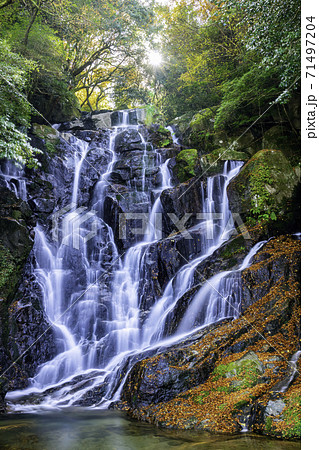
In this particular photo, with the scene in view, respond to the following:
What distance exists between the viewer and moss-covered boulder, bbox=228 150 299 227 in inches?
394

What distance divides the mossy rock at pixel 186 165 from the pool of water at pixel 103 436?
10.9 m

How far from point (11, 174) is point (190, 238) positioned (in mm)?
7978

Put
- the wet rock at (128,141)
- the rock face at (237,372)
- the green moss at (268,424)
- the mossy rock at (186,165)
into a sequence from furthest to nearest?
1. the wet rock at (128,141)
2. the mossy rock at (186,165)
3. the rock face at (237,372)
4. the green moss at (268,424)

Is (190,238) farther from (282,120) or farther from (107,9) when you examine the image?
(107,9)

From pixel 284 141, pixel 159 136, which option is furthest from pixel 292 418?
pixel 159 136

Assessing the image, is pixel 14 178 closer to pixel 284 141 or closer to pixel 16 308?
pixel 16 308

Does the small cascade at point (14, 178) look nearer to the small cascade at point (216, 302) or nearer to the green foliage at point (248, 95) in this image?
the small cascade at point (216, 302)

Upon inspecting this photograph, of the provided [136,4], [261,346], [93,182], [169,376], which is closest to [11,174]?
[93,182]

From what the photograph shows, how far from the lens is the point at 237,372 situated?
5.70 metres

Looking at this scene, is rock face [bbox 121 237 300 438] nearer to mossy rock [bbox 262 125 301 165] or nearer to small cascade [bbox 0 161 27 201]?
mossy rock [bbox 262 125 301 165]

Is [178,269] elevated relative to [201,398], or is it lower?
Answer: elevated

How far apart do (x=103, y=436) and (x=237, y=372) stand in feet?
8.18

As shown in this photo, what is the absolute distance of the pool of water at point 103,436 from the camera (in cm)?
419

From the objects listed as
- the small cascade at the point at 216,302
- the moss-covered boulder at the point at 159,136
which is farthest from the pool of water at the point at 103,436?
the moss-covered boulder at the point at 159,136
